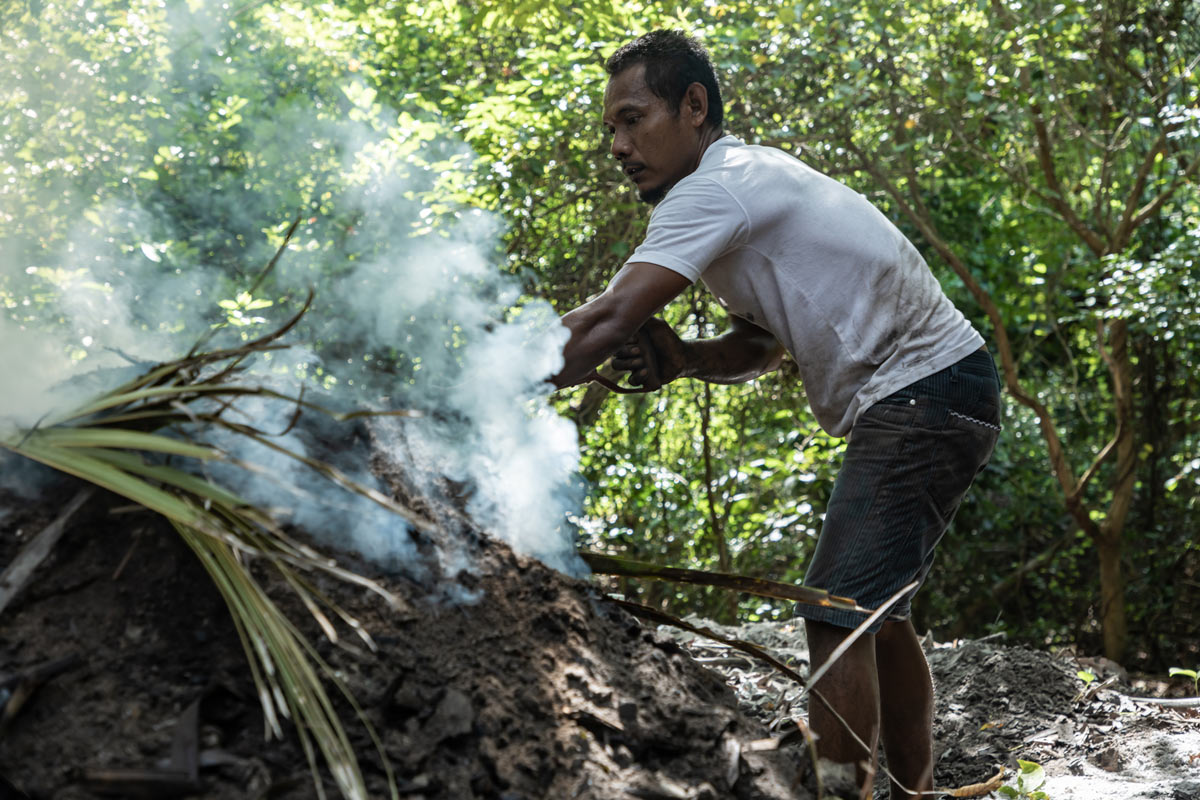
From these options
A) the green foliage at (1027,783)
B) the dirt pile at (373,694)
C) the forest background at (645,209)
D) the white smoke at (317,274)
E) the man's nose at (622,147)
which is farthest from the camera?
the forest background at (645,209)

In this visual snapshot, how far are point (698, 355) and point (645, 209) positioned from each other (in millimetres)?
2667

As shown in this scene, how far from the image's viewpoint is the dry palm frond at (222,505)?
1.59 metres

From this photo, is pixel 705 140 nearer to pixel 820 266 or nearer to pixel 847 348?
pixel 820 266

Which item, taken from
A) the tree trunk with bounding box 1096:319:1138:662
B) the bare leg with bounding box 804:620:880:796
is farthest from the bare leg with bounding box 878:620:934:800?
the tree trunk with bounding box 1096:319:1138:662

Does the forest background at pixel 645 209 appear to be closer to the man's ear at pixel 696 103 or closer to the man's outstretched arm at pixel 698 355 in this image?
the man's outstretched arm at pixel 698 355

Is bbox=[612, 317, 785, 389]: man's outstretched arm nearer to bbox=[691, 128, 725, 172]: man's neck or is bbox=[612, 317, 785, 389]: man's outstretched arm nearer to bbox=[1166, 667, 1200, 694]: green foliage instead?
bbox=[691, 128, 725, 172]: man's neck

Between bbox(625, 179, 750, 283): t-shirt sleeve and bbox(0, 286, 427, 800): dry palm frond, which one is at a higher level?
bbox(625, 179, 750, 283): t-shirt sleeve

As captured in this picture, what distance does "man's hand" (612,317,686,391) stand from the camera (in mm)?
2688

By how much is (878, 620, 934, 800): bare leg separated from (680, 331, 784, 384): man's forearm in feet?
2.83

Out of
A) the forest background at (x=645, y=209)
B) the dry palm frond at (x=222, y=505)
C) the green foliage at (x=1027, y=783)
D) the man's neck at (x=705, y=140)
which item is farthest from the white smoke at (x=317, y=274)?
the green foliage at (x=1027, y=783)

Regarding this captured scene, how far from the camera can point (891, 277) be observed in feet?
8.04

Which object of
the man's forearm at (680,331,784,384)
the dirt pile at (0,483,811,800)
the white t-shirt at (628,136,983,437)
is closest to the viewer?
the dirt pile at (0,483,811,800)

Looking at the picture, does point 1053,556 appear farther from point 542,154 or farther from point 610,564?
point 610,564

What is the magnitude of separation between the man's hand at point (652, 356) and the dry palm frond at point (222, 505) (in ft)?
3.39
